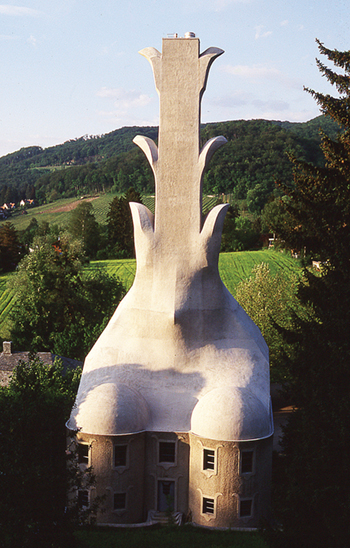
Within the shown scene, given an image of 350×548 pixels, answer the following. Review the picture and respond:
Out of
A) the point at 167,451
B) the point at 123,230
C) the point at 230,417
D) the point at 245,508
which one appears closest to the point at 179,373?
the point at 167,451

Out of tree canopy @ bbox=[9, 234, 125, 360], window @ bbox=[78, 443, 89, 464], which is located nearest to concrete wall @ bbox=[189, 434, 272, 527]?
window @ bbox=[78, 443, 89, 464]

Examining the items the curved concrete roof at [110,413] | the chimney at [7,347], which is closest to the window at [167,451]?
the curved concrete roof at [110,413]

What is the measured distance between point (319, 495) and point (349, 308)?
21.9ft

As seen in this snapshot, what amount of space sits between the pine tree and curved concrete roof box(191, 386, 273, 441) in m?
1.27

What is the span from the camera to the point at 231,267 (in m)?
75.6

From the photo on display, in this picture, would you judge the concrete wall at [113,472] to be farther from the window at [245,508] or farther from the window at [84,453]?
the window at [245,508]

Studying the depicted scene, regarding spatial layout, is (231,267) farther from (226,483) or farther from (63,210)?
(63,210)

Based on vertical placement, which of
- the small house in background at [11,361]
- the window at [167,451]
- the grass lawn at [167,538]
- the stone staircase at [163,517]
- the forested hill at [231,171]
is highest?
the forested hill at [231,171]

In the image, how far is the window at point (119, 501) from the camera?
792 inches

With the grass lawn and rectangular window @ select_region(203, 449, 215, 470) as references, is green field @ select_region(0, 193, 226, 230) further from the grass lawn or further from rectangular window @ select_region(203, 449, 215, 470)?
the grass lawn

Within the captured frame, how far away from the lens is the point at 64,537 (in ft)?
50.5

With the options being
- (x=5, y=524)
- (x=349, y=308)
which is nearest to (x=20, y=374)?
(x=5, y=524)

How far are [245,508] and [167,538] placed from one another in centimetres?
318

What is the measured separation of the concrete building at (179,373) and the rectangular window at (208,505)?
0.03 metres
